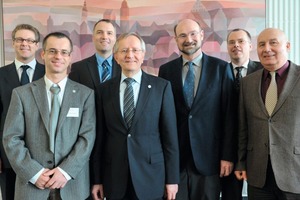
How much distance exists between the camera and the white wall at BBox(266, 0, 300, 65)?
4.23 m

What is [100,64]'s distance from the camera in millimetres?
2982

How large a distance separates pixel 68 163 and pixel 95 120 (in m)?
0.36

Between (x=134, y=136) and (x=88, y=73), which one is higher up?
(x=88, y=73)

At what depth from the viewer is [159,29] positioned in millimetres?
4297

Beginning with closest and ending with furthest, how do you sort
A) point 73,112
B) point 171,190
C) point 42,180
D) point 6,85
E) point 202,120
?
point 42,180 → point 73,112 → point 171,190 → point 202,120 → point 6,85

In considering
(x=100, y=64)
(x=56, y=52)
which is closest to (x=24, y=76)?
(x=100, y=64)

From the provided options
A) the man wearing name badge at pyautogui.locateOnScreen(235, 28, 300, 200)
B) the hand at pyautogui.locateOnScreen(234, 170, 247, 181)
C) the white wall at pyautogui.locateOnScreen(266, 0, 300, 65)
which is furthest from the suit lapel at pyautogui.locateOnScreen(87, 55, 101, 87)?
the white wall at pyautogui.locateOnScreen(266, 0, 300, 65)

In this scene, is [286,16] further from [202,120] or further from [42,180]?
[42,180]

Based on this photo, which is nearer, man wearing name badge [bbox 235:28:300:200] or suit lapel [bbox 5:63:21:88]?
man wearing name badge [bbox 235:28:300:200]

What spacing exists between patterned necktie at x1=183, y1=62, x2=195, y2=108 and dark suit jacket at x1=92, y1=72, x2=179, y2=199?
0.74 ft

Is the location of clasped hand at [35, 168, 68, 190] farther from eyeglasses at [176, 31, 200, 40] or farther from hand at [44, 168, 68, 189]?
eyeglasses at [176, 31, 200, 40]

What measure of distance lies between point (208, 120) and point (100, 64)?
3.83ft

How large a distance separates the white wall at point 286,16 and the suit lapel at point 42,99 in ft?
10.7

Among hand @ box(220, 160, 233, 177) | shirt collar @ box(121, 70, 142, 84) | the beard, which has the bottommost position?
hand @ box(220, 160, 233, 177)
